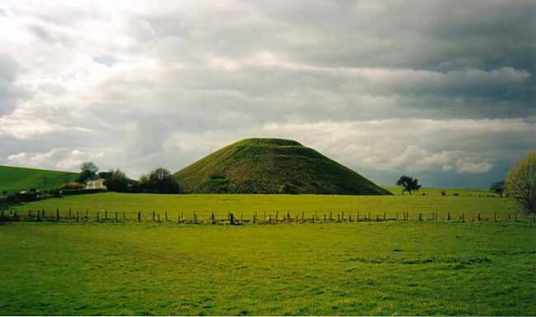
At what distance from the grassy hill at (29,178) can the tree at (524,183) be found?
13422 cm

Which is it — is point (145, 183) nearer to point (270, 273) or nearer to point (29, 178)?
point (29, 178)

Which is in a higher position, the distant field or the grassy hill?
the grassy hill

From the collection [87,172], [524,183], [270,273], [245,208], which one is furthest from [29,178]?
[270,273]

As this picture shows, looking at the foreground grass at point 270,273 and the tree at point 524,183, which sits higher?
the tree at point 524,183

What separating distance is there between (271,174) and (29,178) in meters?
84.9

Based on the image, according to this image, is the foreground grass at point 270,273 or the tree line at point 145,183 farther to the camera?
the tree line at point 145,183

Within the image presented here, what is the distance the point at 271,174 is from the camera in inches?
6521

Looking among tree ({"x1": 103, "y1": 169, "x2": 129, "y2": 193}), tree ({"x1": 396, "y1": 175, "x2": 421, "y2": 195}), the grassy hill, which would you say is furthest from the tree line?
tree ({"x1": 396, "y1": 175, "x2": 421, "y2": 195})

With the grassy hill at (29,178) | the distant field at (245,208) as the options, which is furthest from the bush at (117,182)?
the distant field at (245,208)

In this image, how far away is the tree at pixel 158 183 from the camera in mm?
140250

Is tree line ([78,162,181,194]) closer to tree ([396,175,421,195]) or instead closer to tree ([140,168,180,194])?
tree ([140,168,180,194])

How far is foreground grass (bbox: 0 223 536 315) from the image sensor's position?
20344 mm

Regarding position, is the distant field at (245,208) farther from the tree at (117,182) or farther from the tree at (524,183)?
the tree at (117,182)

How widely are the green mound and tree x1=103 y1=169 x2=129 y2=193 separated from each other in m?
24.0
